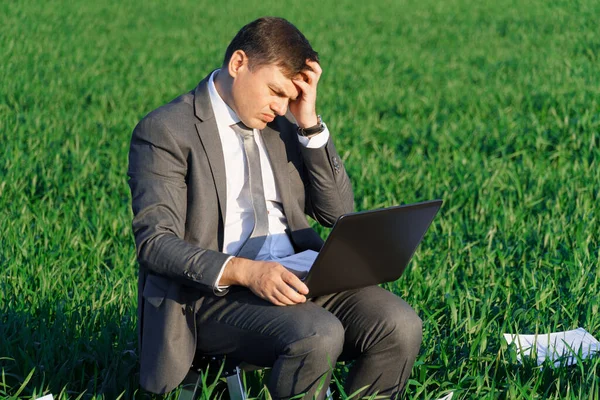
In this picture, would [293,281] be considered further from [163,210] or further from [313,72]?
[313,72]

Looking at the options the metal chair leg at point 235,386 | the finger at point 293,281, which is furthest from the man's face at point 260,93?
the metal chair leg at point 235,386

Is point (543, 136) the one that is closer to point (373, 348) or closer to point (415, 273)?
point (415, 273)

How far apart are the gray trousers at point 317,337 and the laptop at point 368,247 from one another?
3.1 inches

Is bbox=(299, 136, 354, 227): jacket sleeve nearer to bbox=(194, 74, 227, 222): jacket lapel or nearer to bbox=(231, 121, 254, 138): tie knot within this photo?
bbox=(231, 121, 254, 138): tie knot

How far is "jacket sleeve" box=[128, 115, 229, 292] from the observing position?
2945mm

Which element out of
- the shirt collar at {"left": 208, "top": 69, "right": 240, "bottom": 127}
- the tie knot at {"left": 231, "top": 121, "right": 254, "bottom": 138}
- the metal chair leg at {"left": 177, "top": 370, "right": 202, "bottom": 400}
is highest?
the shirt collar at {"left": 208, "top": 69, "right": 240, "bottom": 127}

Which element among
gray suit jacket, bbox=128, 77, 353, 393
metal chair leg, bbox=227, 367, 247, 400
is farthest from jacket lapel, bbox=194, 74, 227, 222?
metal chair leg, bbox=227, 367, 247, 400

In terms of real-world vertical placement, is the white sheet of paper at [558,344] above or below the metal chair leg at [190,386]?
below

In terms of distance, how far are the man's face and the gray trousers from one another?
1.78 feet

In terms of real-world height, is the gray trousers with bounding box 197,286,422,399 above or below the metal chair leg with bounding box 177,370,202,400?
above

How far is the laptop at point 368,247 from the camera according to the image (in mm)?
2832

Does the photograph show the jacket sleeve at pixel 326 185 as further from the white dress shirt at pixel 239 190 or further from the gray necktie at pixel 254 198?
the gray necktie at pixel 254 198

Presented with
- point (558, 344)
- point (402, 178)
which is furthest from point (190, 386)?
point (402, 178)

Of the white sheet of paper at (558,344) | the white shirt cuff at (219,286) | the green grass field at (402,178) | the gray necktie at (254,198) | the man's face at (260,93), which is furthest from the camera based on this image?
the green grass field at (402,178)
